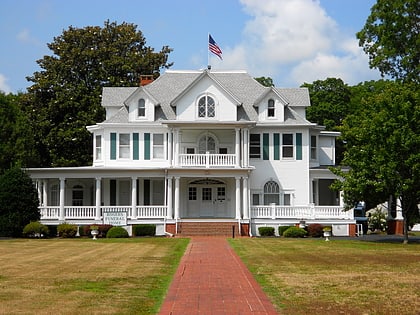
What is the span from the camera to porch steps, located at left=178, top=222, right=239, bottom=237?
4150 centimetres

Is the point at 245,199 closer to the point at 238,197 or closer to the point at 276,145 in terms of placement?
the point at 238,197

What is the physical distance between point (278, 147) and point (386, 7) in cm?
1143

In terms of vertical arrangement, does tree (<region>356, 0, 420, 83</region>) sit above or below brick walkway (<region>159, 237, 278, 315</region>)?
above

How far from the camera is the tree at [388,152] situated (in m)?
33.2

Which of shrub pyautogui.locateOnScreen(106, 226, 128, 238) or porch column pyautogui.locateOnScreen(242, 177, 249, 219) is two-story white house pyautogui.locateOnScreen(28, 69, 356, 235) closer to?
porch column pyautogui.locateOnScreen(242, 177, 249, 219)

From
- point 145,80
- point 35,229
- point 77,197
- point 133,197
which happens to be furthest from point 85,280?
point 145,80

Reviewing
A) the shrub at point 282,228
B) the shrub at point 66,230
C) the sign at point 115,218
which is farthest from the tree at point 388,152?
the shrub at point 66,230

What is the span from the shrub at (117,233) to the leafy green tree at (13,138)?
10.9 meters

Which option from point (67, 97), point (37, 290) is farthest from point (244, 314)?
point (67, 97)

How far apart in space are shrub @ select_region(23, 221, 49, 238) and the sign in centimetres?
377

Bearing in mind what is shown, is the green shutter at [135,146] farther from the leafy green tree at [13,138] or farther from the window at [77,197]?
the leafy green tree at [13,138]

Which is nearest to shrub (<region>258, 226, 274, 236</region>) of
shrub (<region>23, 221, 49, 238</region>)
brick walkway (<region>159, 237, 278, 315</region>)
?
shrub (<region>23, 221, 49, 238</region>)

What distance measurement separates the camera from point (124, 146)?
4525 cm

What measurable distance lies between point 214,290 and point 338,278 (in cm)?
393
